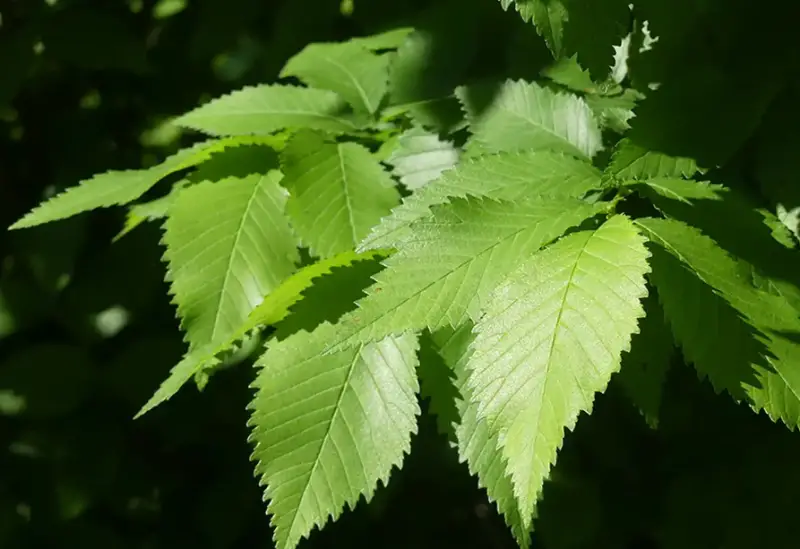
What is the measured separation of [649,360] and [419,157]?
0.45 meters

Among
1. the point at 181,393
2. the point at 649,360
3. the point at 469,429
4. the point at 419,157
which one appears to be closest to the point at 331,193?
the point at 419,157

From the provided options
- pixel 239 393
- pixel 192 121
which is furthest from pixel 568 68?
pixel 239 393

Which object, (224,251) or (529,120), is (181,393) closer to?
(224,251)

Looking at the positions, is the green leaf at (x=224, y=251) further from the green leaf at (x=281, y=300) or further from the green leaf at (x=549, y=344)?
the green leaf at (x=549, y=344)

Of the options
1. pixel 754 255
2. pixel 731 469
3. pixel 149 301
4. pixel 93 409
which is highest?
pixel 754 255

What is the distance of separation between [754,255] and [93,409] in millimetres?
1489

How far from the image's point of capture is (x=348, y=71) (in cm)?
125

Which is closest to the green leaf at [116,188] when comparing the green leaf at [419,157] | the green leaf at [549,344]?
the green leaf at [419,157]

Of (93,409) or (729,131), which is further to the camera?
(93,409)

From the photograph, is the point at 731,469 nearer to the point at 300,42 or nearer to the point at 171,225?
the point at 171,225

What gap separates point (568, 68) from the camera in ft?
3.64

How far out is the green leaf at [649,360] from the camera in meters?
0.86

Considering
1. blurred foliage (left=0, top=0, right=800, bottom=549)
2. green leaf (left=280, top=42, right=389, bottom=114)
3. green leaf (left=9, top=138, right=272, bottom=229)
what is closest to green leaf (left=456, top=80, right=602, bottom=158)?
blurred foliage (left=0, top=0, right=800, bottom=549)

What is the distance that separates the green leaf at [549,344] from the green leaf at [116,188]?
551mm
